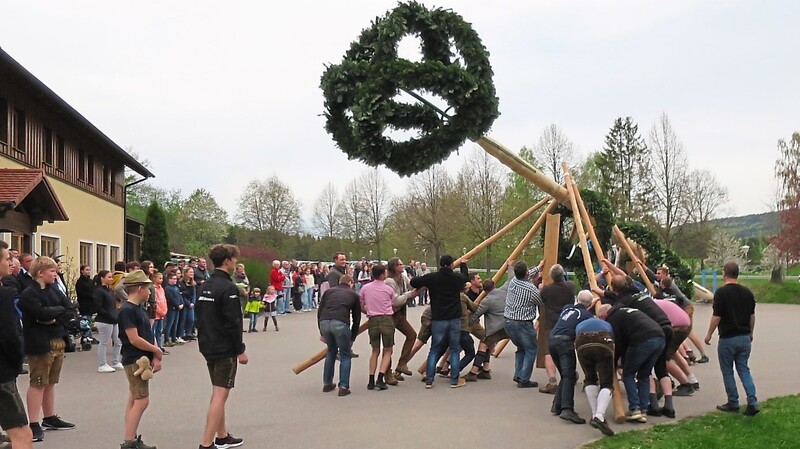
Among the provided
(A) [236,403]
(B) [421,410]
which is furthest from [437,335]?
(A) [236,403]

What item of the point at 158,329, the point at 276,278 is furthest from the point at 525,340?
the point at 276,278

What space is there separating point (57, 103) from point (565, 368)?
1856 centimetres

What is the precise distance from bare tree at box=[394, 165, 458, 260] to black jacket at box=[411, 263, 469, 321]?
3526 centimetres

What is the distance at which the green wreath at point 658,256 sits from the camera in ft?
46.9

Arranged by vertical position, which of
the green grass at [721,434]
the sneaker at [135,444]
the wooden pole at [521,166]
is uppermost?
the wooden pole at [521,166]

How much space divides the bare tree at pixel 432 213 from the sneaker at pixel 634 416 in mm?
37621

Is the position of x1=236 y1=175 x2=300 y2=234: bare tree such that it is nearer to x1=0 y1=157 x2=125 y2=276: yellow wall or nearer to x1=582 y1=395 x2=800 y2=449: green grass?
x1=0 y1=157 x2=125 y2=276: yellow wall

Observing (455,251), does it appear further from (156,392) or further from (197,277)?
(156,392)

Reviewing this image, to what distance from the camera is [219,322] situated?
702cm

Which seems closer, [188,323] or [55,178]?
[188,323]

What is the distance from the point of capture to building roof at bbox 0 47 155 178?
17828 millimetres

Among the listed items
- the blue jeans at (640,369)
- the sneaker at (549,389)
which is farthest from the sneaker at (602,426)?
the sneaker at (549,389)

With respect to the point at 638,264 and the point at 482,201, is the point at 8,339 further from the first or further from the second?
the point at 482,201

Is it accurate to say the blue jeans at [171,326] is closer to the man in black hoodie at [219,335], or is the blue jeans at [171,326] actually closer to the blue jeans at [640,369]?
the man in black hoodie at [219,335]
